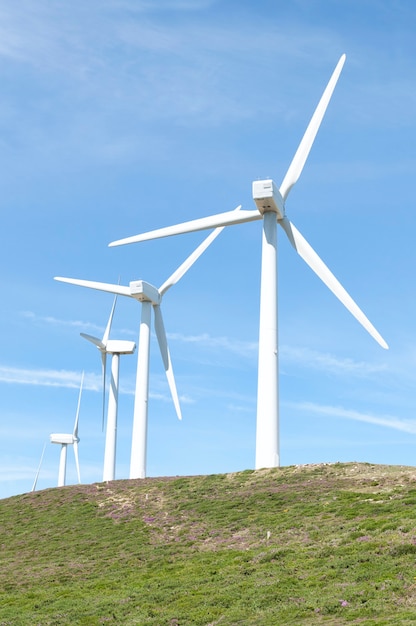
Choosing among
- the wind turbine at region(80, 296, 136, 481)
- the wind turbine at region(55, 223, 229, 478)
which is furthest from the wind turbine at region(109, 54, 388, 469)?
the wind turbine at region(80, 296, 136, 481)

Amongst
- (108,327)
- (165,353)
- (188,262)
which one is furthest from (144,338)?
(108,327)

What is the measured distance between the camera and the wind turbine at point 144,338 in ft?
272

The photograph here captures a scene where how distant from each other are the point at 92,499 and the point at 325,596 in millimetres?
36187

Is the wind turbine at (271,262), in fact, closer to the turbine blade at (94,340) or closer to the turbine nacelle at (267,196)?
the turbine nacelle at (267,196)

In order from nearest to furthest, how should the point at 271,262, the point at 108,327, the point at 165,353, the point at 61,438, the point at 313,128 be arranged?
the point at 271,262 < the point at 313,128 < the point at 165,353 < the point at 108,327 < the point at 61,438

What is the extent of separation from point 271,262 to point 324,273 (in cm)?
450

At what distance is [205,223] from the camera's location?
6806 centimetres

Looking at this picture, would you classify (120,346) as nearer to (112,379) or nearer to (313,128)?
(112,379)

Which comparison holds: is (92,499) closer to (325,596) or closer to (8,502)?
(8,502)

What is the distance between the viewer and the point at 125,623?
112ft

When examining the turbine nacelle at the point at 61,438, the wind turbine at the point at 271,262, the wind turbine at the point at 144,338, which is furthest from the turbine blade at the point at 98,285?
the turbine nacelle at the point at 61,438

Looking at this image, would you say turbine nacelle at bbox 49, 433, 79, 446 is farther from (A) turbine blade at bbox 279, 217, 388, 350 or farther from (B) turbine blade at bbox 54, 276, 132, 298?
(A) turbine blade at bbox 279, 217, 388, 350

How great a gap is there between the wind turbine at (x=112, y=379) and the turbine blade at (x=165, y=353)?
11.6 m

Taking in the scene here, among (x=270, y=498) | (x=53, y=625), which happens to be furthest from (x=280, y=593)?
(x=270, y=498)
